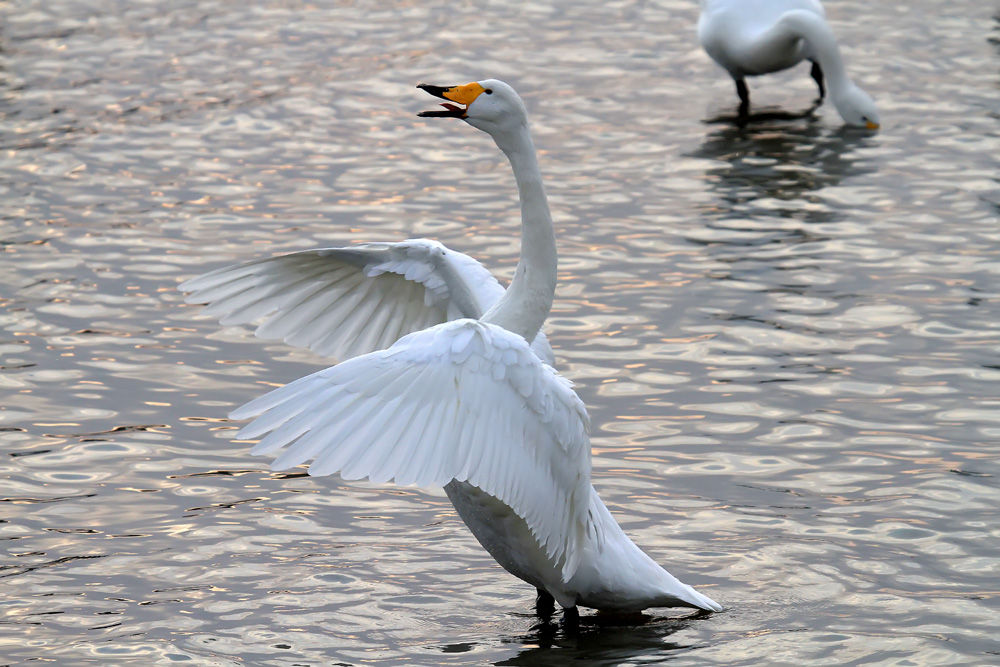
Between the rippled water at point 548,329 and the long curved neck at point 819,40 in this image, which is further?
the long curved neck at point 819,40

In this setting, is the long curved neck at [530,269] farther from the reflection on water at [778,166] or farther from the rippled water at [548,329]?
the reflection on water at [778,166]

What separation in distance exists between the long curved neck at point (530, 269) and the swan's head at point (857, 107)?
25.6 feet

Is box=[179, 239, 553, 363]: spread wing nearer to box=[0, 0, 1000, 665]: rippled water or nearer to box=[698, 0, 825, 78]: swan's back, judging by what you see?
box=[0, 0, 1000, 665]: rippled water

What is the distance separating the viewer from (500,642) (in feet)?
19.4

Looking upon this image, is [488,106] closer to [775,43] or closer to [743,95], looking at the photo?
[775,43]

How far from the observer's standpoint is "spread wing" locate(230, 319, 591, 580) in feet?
16.1

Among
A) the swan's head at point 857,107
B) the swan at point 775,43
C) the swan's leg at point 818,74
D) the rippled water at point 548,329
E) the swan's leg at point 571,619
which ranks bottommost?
the swan's leg at point 571,619

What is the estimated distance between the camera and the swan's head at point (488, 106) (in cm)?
596

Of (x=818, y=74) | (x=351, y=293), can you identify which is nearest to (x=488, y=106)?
(x=351, y=293)

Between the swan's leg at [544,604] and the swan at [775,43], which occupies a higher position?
the swan at [775,43]

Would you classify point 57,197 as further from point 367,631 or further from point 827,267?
point 367,631

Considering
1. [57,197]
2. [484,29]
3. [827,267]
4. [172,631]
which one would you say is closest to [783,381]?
[827,267]

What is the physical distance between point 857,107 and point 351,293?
7.58 metres

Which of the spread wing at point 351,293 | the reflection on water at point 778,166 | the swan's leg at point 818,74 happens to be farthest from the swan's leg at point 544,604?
the swan's leg at point 818,74
